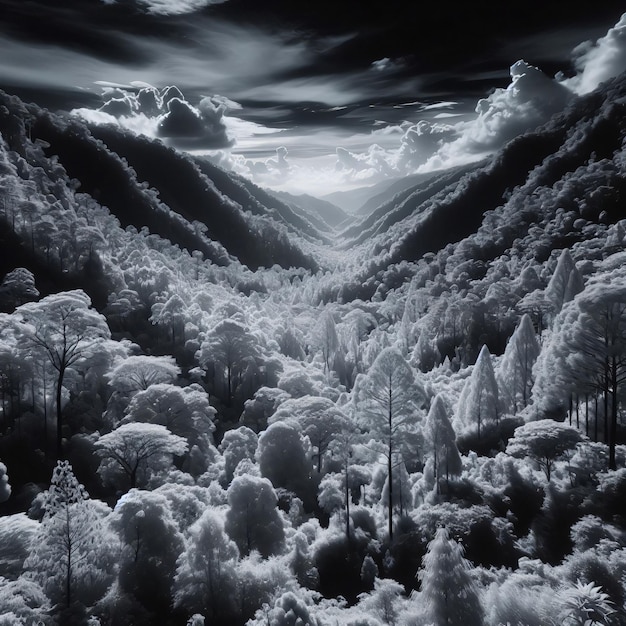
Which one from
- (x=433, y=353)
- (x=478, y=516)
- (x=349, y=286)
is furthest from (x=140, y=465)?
(x=349, y=286)

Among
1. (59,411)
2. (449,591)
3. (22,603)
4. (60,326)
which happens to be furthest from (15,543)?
(449,591)

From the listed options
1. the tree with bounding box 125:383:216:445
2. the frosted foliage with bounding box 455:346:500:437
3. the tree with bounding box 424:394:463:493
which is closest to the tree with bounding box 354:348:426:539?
the tree with bounding box 424:394:463:493

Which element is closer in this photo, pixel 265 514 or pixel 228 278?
pixel 265 514

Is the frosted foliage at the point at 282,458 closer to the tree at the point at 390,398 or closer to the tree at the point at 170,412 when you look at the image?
the tree at the point at 170,412

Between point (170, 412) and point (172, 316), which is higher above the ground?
point (172, 316)

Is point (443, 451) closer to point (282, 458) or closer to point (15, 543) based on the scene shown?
point (282, 458)

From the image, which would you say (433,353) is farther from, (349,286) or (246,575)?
(349,286)

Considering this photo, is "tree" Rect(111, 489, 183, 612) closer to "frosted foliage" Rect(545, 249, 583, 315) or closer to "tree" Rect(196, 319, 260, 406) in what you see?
"tree" Rect(196, 319, 260, 406)
